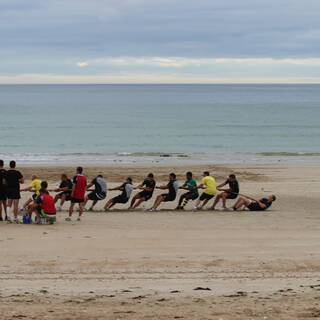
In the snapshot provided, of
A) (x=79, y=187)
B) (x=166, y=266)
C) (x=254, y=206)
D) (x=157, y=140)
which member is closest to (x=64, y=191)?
(x=79, y=187)

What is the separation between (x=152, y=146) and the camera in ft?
179

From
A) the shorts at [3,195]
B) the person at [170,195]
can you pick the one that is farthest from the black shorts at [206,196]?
the shorts at [3,195]

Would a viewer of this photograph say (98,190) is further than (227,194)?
No

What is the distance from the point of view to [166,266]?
12312mm

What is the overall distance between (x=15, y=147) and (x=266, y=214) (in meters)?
36.7

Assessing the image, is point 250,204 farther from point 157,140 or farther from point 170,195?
point 157,140

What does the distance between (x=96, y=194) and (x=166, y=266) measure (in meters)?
7.26

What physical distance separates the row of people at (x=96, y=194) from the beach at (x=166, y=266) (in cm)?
37

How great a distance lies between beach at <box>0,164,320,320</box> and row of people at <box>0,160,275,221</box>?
0.37m

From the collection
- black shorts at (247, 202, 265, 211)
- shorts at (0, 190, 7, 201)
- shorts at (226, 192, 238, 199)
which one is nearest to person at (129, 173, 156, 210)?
shorts at (226, 192, 238, 199)

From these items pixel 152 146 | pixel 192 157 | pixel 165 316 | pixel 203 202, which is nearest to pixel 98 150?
pixel 152 146

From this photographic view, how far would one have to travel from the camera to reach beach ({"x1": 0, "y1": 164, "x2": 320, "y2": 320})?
8938mm

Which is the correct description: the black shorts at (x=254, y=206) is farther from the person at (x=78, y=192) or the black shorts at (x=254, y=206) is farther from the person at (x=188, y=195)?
the person at (x=78, y=192)

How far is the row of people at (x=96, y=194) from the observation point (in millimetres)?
17422
